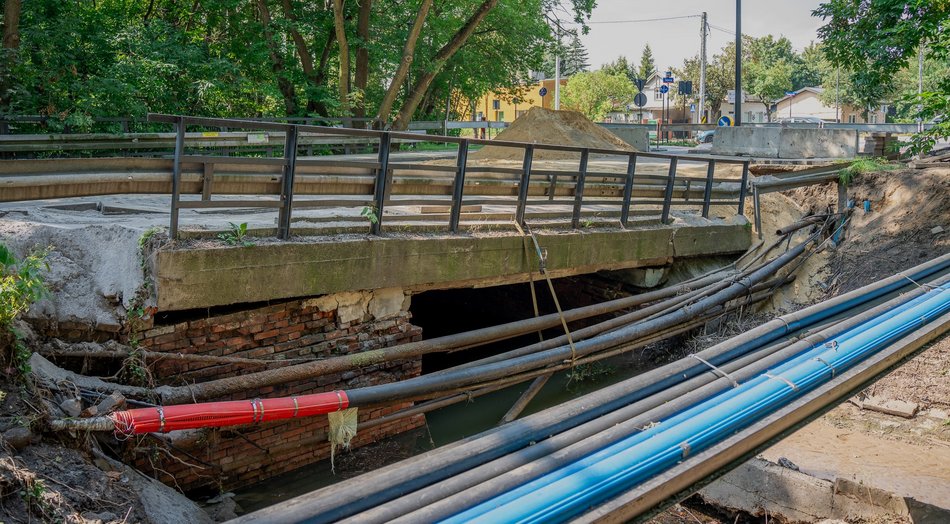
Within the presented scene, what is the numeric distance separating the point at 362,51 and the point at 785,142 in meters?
12.5

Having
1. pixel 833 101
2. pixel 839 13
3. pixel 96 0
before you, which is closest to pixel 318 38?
pixel 96 0

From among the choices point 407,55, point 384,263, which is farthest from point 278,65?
point 384,263

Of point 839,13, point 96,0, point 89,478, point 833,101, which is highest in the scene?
point 833,101

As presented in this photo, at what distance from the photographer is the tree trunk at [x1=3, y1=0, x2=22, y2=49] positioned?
1444 cm

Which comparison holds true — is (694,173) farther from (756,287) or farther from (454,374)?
(454,374)

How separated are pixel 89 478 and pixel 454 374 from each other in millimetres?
3293

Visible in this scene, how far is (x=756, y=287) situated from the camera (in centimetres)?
1058

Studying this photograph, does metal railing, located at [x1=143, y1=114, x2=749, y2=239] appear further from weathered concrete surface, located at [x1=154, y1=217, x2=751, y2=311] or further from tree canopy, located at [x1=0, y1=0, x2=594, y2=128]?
tree canopy, located at [x1=0, y1=0, x2=594, y2=128]

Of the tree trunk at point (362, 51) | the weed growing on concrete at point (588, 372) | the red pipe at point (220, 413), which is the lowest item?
the weed growing on concrete at point (588, 372)

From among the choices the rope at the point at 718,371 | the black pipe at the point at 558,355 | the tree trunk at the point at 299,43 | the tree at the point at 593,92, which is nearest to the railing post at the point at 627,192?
the black pipe at the point at 558,355

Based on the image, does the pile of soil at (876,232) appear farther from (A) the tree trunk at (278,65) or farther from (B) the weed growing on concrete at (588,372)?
(A) the tree trunk at (278,65)

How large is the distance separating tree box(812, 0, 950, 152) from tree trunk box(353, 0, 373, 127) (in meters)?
11.8

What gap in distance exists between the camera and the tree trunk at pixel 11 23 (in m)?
14.4

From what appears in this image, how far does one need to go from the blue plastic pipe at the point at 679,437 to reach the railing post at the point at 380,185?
12.9ft
